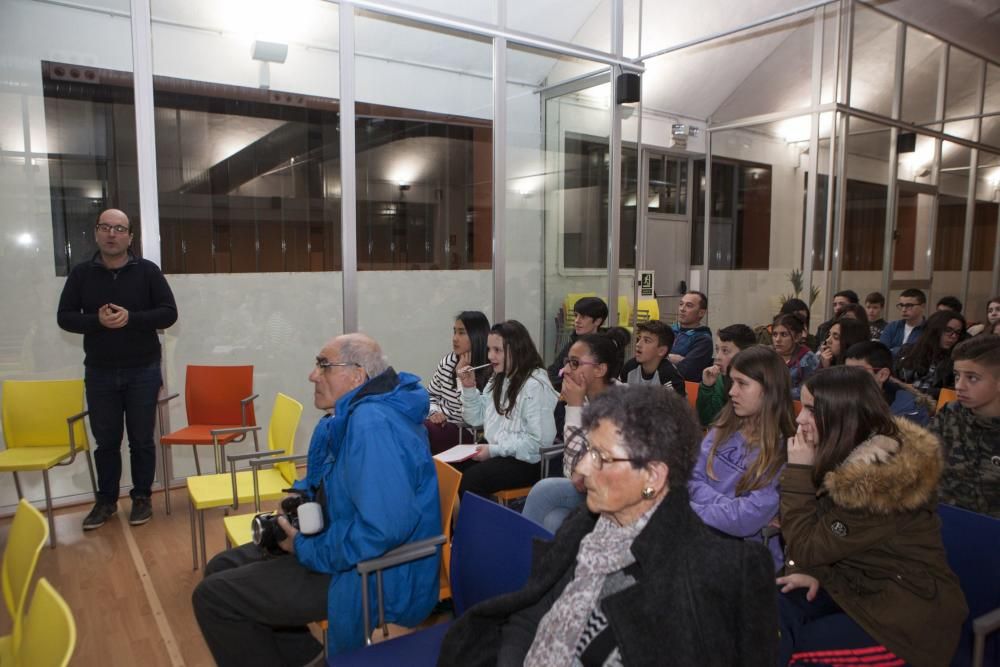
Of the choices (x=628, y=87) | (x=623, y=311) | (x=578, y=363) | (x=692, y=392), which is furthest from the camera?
(x=623, y=311)

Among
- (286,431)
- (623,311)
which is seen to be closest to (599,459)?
(286,431)

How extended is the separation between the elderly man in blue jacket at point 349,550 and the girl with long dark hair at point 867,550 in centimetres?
111

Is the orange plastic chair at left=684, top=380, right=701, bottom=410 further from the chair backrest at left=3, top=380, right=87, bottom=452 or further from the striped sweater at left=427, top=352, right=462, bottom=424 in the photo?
the chair backrest at left=3, top=380, right=87, bottom=452

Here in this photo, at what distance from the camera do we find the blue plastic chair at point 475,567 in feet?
5.87

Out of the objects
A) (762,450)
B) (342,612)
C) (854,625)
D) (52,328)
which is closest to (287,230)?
(52,328)

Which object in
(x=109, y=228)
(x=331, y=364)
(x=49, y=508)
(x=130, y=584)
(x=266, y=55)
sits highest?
(x=266, y=55)

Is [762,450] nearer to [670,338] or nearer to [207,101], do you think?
[670,338]

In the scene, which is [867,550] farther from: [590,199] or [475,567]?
[590,199]

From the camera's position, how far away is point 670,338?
13.5 ft

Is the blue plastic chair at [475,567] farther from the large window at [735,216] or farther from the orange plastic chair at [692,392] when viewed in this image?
the large window at [735,216]

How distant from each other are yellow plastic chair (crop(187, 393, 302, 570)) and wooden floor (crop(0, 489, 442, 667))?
0.20 metres

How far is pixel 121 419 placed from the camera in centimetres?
383

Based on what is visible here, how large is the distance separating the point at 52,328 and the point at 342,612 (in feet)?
10.5

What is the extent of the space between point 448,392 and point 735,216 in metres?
5.33
